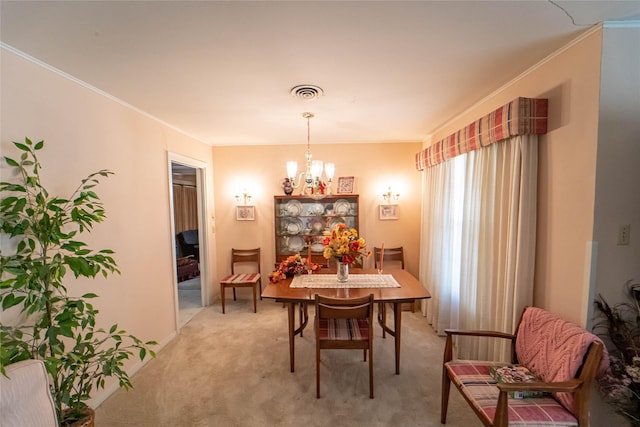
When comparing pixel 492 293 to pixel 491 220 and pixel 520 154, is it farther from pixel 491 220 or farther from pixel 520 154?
Answer: pixel 520 154

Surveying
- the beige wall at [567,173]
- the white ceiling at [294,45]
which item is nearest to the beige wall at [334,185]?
the white ceiling at [294,45]

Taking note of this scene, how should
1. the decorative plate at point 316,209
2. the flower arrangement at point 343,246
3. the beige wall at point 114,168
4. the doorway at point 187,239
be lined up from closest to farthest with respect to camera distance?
the beige wall at point 114,168, the flower arrangement at point 343,246, the doorway at point 187,239, the decorative plate at point 316,209

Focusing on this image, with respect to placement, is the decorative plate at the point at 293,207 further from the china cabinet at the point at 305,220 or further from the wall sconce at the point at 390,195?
the wall sconce at the point at 390,195

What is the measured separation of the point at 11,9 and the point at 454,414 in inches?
136

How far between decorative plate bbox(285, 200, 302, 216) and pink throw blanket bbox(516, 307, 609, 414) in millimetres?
3037

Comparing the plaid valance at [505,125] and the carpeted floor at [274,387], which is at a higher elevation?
the plaid valance at [505,125]

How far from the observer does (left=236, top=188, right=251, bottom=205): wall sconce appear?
4.13 metres

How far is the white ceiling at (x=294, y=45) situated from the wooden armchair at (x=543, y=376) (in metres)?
1.64

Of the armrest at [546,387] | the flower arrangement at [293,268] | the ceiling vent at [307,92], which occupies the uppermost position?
the ceiling vent at [307,92]

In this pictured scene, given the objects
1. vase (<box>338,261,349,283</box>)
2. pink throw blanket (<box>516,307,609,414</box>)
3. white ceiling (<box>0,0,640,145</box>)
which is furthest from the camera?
vase (<box>338,261,349,283</box>)

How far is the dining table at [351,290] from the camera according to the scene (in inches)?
85.8

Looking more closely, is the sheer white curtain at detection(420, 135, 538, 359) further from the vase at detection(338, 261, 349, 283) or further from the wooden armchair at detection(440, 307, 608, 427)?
the vase at detection(338, 261, 349, 283)

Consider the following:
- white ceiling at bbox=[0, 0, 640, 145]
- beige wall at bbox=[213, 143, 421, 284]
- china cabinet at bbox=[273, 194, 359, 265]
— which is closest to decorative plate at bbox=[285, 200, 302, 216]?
china cabinet at bbox=[273, 194, 359, 265]

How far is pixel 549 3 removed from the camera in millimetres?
1202
